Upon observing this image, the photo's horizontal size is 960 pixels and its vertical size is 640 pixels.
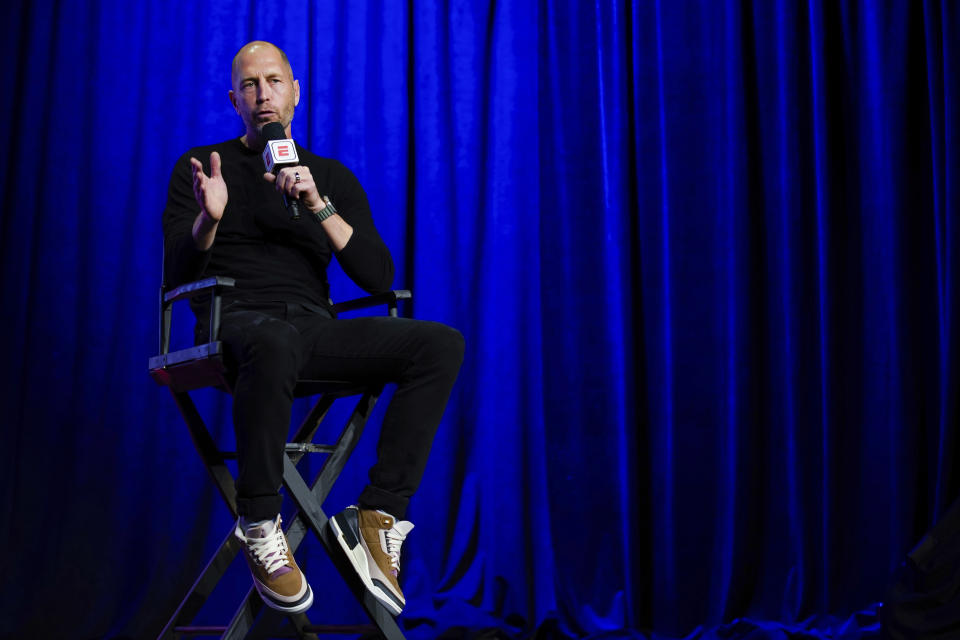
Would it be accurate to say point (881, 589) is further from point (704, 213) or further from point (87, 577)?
point (87, 577)

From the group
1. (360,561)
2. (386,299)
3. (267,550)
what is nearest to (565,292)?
(386,299)

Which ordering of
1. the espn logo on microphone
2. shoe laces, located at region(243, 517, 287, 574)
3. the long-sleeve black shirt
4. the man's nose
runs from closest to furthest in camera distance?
shoe laces, located at region(243, 517, 287, 574)
the espn logo on microphone
the long-sleeve black shirt
the man's nose

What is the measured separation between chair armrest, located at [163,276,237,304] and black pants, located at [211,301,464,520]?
9 centimetres

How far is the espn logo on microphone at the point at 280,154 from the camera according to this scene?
72.6 inches

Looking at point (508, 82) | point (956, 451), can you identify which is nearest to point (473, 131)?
point (508, 82)

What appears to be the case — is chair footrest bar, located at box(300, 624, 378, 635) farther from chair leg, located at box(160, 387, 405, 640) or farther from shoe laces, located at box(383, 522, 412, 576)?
shoe laces, located at box(383, 522, 412, 576)

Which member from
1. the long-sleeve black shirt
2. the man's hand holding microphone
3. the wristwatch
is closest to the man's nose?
the long-sleeve black shirt

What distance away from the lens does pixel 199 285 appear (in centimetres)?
175

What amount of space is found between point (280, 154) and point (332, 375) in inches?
18.8

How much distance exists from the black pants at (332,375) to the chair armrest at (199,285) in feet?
0.31

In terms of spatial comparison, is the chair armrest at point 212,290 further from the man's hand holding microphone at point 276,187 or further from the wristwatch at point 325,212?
the wristwatch at point 325,212

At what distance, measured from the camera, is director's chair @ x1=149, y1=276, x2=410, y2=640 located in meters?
1.76

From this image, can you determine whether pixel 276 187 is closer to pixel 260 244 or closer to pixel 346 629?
pixel 260 244

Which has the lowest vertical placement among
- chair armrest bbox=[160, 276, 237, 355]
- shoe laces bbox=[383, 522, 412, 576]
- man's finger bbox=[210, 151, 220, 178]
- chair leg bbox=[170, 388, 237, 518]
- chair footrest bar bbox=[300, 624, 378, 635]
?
chair footrest bar bbox=[300, 624, 378, 635]
